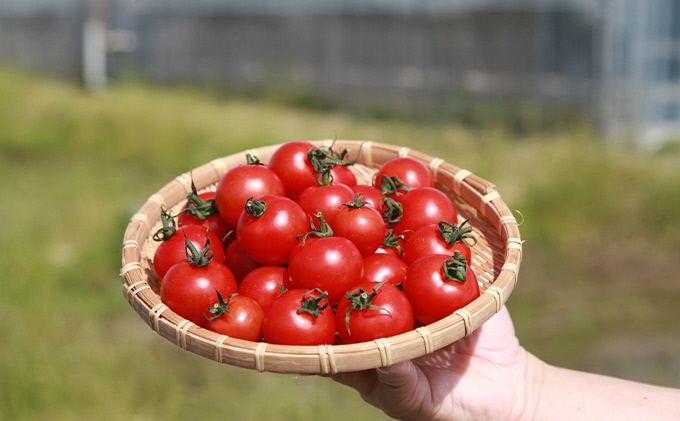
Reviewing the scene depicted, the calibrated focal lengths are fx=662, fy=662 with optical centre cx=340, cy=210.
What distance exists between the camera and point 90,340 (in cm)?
328

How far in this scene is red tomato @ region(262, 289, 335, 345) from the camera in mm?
1405

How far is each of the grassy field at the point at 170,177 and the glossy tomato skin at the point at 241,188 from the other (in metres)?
0.84

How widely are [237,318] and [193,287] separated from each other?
0.13 metres

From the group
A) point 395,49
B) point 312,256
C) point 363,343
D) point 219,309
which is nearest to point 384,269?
point 312,256

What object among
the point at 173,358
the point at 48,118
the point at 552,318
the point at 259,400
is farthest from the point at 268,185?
the point at 48,118

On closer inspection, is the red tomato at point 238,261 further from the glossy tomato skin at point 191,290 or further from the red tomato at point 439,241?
the red tomato at point 439,241

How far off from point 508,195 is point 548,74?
2046 millimetres

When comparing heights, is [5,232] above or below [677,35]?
below

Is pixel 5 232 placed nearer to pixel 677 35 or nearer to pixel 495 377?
pixel 495 377

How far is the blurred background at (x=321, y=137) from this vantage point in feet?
10.4

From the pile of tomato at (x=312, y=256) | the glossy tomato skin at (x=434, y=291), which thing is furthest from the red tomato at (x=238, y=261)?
the glossy tomato skin at (x=434, y=291)

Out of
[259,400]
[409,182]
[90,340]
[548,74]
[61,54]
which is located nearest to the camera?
[409,182]

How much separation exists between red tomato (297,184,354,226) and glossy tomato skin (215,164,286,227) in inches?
3.9

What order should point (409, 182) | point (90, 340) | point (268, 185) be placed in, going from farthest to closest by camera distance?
point (90, 340)
point (409, 182)
point (268, 185)
